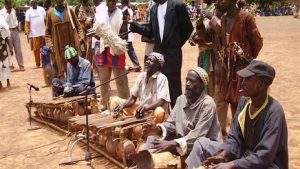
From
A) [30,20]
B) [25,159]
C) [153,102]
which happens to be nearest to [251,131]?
[153,102]

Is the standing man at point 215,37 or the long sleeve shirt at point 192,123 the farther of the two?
the standing man at point 215,37

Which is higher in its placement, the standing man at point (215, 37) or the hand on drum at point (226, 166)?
the standing man at point (215, 37)

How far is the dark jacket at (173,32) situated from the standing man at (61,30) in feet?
11.0

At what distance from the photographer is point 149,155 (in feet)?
13.2

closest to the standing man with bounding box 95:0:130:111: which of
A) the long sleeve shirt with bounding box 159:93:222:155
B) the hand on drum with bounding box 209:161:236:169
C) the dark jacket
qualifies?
the dark jacket

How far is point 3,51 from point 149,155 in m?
7.50

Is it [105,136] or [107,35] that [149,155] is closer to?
[105,136]

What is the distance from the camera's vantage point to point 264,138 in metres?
3.22

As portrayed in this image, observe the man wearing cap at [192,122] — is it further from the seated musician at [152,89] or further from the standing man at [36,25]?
the standing man at [36,25]

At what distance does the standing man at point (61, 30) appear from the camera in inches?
351

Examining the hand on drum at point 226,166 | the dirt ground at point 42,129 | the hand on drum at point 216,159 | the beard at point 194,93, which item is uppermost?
the beard at point 194,93

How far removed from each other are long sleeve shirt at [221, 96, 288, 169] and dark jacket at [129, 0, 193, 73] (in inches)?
95.3

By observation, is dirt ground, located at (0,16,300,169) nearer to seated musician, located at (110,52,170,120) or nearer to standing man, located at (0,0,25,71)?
standing man, located at (0,0,25,71)

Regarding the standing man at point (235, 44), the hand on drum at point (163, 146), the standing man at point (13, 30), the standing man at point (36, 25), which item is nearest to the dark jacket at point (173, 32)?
the standing man at point (235, 44)
